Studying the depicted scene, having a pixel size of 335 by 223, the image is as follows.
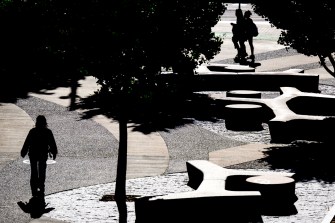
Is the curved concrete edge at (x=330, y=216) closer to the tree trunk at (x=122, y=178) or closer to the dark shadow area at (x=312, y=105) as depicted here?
the tree trunk at (x=122, y=178)

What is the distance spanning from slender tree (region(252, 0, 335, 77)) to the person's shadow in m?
7.72

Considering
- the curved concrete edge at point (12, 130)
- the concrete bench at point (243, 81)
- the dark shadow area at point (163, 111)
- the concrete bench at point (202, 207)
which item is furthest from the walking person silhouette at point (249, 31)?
the concrete bench at point (202, 207)

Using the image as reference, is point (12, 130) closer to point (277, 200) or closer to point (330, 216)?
point (277, 200)

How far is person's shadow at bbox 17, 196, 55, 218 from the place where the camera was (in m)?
13.6

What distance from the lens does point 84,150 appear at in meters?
18.6

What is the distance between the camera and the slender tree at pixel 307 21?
1875 centimetres

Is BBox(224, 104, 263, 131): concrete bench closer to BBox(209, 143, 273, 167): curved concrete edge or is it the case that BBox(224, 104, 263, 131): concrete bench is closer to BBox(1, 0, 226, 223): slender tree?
BBox(209, 143, 273, 167): curved concrete edge

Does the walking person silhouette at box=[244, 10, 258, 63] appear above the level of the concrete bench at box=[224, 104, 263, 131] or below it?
above

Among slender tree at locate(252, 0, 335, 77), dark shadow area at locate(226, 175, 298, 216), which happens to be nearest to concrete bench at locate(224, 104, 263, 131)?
slender tree at locate(252, 0, 335, 77)

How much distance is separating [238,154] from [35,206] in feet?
18.7

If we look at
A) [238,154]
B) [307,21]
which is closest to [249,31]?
[307,21]

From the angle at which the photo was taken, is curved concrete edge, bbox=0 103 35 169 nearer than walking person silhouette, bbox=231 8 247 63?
Yes

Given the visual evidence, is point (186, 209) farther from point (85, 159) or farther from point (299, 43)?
point (299, 43)

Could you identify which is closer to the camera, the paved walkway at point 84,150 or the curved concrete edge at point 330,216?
the curved concrete edge at point 330,216
